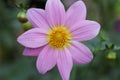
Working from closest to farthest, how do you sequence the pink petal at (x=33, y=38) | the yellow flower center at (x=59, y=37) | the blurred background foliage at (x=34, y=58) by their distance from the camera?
the pink petal at (x=33, y=38), the yellow flower center at (x=59, y=37), the blurred background foliage at (x=34, y=58)

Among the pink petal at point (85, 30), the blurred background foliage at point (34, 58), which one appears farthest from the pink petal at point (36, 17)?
the blurred background foliage at point (34, 58)

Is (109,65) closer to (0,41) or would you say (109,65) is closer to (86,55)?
(0,41)

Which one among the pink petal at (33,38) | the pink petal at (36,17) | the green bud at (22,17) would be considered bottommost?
the pink petal at (33,38)

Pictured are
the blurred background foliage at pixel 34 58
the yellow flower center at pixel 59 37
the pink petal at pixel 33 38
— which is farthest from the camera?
the blurred background foliage at pixel 34 58

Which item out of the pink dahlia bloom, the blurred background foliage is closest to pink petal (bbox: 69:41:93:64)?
the pink dahlia bloom

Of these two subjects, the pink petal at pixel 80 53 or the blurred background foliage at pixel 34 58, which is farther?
the blurred background foliage at pixel 34 58

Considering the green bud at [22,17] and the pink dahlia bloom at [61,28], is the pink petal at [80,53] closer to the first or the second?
the pink dahlia bloom at [61,28]

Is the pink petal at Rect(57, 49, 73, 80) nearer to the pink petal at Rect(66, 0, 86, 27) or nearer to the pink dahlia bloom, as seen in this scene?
the pink dahlia bloom
